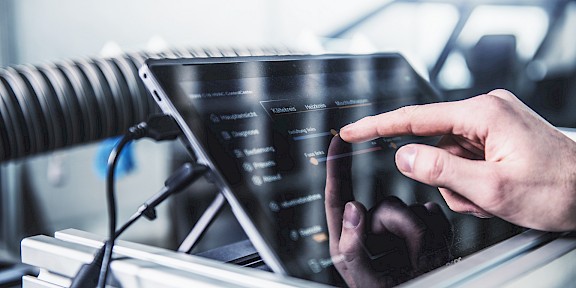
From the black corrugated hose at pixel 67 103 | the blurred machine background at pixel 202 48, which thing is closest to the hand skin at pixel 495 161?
the blurred machine background at pixel 202 48

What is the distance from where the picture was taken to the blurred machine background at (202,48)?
1.48 metres

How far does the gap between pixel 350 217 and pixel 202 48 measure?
0.88 metres

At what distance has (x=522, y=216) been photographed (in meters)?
0.55

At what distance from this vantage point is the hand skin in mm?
531

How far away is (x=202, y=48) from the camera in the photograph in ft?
4.39

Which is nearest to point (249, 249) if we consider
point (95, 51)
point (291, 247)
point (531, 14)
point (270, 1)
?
point (291, 247)

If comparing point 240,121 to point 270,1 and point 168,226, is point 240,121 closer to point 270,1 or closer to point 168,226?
point 270,1

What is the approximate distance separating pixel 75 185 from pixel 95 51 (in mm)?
529

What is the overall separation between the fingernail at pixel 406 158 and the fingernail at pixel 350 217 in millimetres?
63

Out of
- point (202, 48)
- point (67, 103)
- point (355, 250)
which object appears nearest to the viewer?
point (355, 250)

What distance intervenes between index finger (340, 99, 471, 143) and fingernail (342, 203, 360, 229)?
8 cm

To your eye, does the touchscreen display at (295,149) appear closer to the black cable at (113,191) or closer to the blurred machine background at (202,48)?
the black cable at (113,191)

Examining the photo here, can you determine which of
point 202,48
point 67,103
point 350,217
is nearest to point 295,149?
point 350,217

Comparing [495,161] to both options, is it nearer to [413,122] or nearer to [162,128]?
[413,122]
